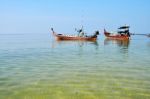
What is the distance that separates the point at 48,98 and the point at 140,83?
175 inches

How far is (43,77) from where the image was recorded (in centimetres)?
1413

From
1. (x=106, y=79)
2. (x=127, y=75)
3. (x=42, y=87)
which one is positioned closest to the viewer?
(x=42, y=87)

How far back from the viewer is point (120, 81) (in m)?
13.0

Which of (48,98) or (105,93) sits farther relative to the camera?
(105,93)

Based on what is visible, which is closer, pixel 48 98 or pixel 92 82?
pixel 48 98

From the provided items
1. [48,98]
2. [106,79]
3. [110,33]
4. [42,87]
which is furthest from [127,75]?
[110,33]

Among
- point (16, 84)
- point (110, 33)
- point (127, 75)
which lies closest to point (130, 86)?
point (127, 75)

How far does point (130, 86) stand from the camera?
11.9 m

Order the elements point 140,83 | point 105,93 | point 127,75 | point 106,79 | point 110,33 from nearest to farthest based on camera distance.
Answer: point 105,93
point 140,83
point 106,79
point 127,75
point 110,33

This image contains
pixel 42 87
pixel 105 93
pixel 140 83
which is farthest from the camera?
pixel 140 83

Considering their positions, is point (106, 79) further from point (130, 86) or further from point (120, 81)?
point (130, 86)

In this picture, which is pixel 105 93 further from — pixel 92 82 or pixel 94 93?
pixel 92 82

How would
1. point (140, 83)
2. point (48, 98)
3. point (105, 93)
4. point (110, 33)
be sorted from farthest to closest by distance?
1. point (110, 33)
2. point (140, 83)
3. point (105, 93)
4. point (48, 98)

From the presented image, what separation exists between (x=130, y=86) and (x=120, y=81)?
3.61 ft
